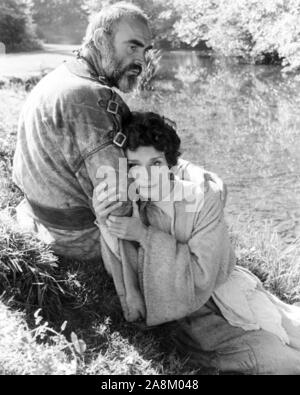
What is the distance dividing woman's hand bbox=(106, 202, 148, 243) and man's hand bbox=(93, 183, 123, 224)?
5cm

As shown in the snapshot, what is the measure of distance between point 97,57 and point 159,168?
750mm

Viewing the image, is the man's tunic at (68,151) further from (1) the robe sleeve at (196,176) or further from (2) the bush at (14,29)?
(2) the bush at (14,29)

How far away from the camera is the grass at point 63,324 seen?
2461mm

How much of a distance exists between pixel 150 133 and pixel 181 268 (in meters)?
0.80

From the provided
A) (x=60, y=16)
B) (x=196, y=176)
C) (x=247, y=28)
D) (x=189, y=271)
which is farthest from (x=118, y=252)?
(x=60, y=16)

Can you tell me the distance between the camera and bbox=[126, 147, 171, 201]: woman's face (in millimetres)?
2818

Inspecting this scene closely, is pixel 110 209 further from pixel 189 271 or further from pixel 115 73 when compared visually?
pixel 115 73

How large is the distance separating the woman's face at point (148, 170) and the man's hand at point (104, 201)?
0.78ft

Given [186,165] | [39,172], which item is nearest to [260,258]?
[186,165]

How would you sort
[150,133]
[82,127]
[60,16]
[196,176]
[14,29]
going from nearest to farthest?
[82,127] → [150,133] → [196,176] → [14,29] → [60,16]

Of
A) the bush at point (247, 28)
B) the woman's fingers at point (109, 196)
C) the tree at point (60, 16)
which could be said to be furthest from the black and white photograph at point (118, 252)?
the tree at point (60, 16)

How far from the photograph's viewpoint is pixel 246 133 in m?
11.3

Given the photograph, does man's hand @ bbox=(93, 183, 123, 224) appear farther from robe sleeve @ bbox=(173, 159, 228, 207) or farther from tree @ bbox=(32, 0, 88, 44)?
tree @ bbox=(32, 0, 88, 44)
